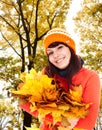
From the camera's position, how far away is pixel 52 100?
6.97 ft

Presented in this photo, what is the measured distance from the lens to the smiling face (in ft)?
7.93

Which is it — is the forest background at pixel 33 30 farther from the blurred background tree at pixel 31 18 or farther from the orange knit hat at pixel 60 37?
the orange knit hat at pixel 60 37

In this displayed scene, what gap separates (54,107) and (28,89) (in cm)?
22

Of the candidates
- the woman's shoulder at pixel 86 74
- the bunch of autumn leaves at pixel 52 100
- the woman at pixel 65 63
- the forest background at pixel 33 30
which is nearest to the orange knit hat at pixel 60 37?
the woman at pixel 65 63

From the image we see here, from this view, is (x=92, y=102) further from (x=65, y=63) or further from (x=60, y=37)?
(x=60, y=37)

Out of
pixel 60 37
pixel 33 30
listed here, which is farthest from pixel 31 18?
pixel 60 37

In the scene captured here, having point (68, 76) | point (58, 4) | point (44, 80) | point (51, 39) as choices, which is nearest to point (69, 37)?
point (51, 39)

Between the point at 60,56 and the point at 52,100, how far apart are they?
0.43 m

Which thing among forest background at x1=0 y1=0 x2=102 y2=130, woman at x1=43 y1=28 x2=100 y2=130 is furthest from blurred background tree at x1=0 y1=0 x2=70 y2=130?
woman at x1=43 y1=28 x2=100 y2=130

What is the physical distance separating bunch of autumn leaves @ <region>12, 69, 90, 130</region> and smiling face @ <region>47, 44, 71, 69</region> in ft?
0.80

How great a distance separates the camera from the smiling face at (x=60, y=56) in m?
2.42

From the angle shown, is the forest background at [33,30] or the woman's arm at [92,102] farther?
the forest background at [33,30]

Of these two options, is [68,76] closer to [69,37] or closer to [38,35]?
[69,37]

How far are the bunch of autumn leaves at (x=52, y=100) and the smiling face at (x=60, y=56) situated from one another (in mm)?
245
